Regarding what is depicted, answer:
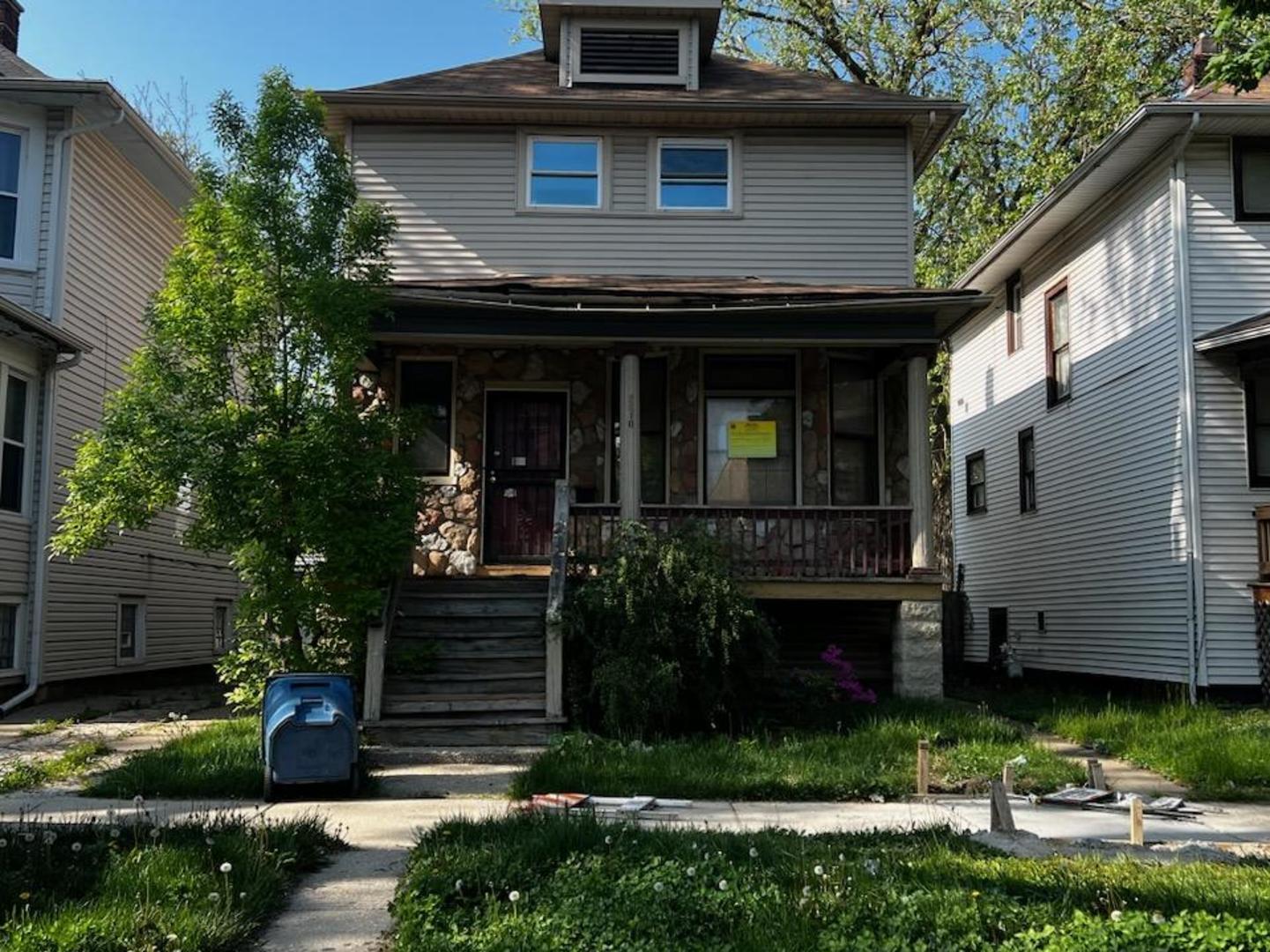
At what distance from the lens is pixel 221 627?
65.0 ft

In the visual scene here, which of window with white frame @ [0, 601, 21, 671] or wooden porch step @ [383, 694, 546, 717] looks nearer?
wooden porch step @ [383, 694, 546, 717]

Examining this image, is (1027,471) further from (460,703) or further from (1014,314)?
(460,703)

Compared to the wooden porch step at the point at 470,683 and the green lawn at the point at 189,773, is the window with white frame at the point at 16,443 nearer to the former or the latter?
the green lawn at the point at 189,773

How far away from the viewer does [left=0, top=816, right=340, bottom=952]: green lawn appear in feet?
14.3

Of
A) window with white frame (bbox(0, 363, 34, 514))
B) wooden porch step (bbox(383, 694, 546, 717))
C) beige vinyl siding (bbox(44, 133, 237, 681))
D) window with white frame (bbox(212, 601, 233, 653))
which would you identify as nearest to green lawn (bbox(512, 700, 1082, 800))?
wooden porch step (bbox(383, 694, 546, 717))

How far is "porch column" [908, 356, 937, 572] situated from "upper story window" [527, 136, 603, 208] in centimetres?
501

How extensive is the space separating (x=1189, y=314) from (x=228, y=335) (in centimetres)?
1060

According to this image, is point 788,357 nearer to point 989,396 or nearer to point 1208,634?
point 1208,634

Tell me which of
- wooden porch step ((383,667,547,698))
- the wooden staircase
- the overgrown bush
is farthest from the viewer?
wooden porch step ((383,667,547,698))

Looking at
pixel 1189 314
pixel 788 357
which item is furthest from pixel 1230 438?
pixel 788 357

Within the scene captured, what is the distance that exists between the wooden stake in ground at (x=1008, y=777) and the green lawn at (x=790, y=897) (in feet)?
6.74

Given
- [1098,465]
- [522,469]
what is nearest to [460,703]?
[522,469]

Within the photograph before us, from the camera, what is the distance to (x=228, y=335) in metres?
9.86

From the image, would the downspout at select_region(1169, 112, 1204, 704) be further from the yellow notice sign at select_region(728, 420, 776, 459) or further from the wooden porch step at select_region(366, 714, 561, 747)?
the wooden porch step at select_region(366, 714, 561, 747)
